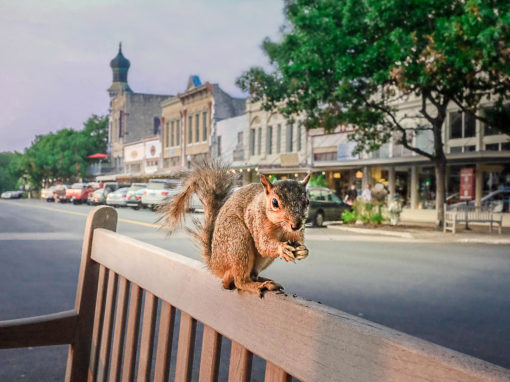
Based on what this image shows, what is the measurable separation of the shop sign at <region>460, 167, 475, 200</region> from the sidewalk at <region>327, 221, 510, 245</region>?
3058 mm

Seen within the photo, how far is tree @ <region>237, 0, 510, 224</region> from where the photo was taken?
12.8 metres

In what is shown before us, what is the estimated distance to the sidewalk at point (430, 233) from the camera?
15945mm

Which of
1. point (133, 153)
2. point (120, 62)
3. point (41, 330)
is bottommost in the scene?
point (41, 330)

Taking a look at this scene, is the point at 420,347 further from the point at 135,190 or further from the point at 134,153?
the point at 134,153

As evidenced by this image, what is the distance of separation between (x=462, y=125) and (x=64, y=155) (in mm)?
58793

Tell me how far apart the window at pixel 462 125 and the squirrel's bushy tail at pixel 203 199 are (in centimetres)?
2433

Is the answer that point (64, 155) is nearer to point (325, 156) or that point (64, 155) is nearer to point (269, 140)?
point (269, 140)

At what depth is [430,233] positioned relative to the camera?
17656mm

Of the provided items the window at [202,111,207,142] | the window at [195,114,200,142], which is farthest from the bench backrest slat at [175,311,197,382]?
the window at [195,114,200,142]

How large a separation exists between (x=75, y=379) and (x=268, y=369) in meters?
1.50

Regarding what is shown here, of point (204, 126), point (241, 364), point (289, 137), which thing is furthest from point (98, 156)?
point (241, 364)

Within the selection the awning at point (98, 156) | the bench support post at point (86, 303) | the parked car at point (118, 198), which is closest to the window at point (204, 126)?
the parked car at point (118, 198)

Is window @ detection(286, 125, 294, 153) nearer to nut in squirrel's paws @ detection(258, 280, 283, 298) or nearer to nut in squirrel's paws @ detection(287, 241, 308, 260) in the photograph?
nut in squirrel's paws @ detection(258, 280, 283, 298)

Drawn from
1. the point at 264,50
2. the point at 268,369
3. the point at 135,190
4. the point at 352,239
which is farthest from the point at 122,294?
the point at 135,190
